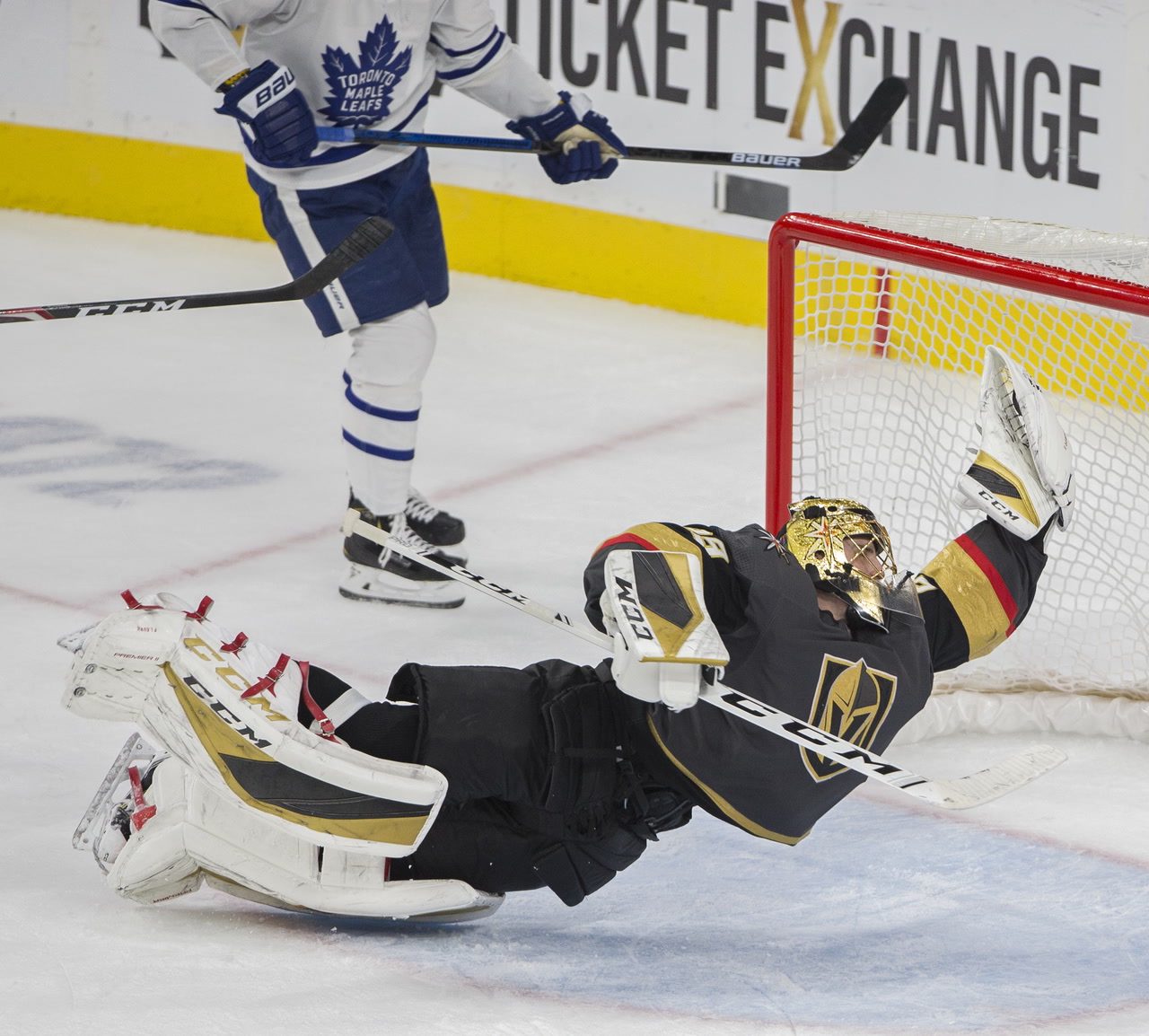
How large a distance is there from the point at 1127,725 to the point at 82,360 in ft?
9.69

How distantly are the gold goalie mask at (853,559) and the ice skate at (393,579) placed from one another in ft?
4.71

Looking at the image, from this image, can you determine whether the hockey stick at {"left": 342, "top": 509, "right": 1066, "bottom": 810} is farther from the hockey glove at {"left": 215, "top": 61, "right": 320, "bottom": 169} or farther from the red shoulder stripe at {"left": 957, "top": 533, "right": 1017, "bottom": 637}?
the hockey glove at {"left": 215, "top": 61, "right": 320, "bottom": 169}

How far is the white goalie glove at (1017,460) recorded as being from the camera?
234 cm

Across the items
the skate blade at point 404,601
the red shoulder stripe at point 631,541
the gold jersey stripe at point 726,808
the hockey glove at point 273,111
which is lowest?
the skate blade at point 404,601

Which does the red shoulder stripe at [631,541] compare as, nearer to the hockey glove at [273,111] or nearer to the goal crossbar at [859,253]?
the goal crossbar at [859,253]

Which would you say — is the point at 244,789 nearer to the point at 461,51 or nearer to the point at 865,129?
the point at 461,51

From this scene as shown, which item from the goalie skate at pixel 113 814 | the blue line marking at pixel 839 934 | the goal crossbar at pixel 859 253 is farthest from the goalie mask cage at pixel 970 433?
the goalie skate at pixel 113 814

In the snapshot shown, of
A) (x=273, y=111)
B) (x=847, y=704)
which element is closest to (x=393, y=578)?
(x=273, y=111)

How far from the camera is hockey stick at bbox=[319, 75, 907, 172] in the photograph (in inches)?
130

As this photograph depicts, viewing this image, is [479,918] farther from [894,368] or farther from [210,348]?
[210,348]

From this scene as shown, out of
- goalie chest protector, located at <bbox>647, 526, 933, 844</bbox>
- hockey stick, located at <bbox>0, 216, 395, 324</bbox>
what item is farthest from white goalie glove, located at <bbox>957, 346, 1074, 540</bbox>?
hockey stick, located at <bbox>0, 216, 395, 324</bbox>

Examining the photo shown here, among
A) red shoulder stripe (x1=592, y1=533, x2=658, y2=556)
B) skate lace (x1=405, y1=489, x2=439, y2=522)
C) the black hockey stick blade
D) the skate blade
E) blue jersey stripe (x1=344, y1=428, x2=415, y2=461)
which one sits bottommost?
the skate blade

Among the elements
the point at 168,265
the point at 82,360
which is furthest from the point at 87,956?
the point at 168,265

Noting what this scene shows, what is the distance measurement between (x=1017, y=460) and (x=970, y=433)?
0.31m
